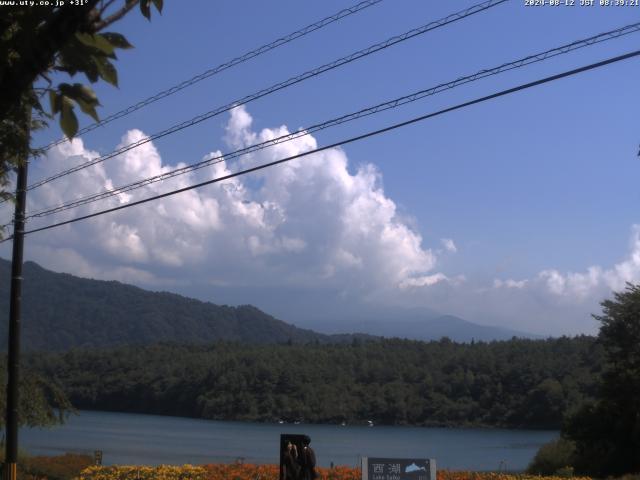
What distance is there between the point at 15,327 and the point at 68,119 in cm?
1444

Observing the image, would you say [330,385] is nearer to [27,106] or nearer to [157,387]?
[157,387]

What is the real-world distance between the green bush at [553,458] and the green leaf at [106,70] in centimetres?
2500

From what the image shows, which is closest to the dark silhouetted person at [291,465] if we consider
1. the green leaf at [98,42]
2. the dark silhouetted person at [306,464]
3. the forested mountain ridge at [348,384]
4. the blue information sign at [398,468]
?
the dark silhouetted person at [306,464]

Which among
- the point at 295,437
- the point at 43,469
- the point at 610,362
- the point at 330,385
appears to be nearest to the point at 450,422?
the point at 330,385

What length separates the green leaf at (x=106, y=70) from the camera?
419 cm

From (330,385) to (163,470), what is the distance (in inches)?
2114

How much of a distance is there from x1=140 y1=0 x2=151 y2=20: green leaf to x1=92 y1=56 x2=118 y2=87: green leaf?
42 cm

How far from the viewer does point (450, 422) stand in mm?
63656

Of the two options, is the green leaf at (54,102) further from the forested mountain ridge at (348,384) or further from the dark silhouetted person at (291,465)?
the forested mountain ridge at (348,384)

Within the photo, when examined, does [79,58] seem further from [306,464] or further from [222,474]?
[222,474]

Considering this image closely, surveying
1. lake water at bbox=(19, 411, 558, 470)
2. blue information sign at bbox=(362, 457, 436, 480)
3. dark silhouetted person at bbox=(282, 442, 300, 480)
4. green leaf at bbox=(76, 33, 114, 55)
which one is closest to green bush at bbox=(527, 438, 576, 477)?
lake water at bbox=(19, 411, 558, 470)

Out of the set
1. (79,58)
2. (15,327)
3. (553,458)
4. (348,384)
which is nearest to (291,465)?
(15,327)

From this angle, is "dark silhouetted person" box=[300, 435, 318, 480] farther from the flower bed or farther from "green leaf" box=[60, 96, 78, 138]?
"green leaf" box=[60, 96, 78, 138]

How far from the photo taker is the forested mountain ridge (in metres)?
60.9
